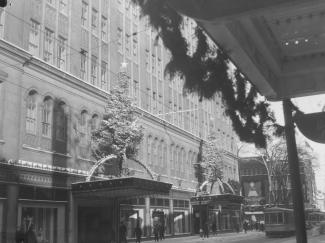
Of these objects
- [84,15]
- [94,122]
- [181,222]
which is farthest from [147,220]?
[84,15]

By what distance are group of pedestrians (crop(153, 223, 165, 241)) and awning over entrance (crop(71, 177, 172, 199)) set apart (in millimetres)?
8003

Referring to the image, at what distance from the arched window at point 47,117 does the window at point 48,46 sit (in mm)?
2265

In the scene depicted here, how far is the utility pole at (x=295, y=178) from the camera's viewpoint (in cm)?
449

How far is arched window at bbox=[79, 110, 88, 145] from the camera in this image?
3224 cm

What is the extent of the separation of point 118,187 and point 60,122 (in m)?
5.32

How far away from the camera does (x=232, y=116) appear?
4.36m

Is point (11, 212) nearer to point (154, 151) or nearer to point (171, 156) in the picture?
point (154, 151)

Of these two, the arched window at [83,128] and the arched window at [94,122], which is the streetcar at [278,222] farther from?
the arched window at [83,128]

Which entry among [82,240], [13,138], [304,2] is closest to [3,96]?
[13,138]

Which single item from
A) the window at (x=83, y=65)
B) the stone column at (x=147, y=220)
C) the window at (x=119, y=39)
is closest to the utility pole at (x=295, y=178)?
the window at (x=83, y=65)

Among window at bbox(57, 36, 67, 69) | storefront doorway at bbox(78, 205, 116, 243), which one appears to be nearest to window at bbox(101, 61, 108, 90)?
window at bbox(57, 36, 67, 69)

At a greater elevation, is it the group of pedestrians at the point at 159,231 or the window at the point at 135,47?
the window at the point at 135,47

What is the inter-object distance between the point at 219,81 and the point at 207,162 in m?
48.9

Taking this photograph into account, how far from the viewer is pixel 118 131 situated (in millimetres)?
32250
